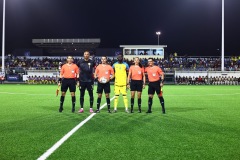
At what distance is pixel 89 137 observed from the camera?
670 cm

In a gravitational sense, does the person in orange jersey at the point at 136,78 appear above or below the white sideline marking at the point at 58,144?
above

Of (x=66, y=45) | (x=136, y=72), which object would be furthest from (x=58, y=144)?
(x=66, y=45)

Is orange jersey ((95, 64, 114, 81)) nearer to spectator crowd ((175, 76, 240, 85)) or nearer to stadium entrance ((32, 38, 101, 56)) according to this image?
spectator crowd ((175, 76, 240, 85))

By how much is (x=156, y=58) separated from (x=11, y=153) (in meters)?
52.9

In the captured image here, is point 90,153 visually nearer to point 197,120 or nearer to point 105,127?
point 105,127

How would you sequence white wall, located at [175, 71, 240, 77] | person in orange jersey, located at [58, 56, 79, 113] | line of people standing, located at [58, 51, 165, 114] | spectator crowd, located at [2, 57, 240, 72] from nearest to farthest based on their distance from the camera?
line of people standing, located at [58, 51, 165, 114], person in orange jersey, located at [58, 56, 79, 113], white wall, located at [175, 71, 240, 77], spectator crowd, located at [2, 57, 240, 72]

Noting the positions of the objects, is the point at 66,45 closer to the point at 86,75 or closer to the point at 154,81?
the point at 86,75

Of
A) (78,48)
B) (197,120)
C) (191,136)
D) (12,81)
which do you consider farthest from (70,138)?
(78,48)

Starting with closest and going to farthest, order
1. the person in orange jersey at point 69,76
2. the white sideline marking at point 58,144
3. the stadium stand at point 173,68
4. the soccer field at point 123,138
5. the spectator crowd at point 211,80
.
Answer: the white sideline marking at point 58,144 < the soccer field at point 123,138 < the person in orange jersey at point 69,76 < the spectator crowd at point 211,80 < the stadium stand at point 173,68

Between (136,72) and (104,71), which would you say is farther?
(136,72)

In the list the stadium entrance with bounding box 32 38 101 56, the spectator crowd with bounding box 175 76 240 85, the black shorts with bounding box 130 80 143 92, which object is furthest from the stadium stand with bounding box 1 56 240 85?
the black shorts with bounding box 130 80 143 92

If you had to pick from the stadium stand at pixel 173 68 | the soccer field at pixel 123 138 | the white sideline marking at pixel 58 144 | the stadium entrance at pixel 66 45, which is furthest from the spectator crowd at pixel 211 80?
the white sideline marking at pixel 58 144

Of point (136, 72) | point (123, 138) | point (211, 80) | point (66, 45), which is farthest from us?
point (66, 45)

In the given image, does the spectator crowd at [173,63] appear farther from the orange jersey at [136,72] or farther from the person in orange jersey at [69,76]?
the person in orange jersey at [69,76]
